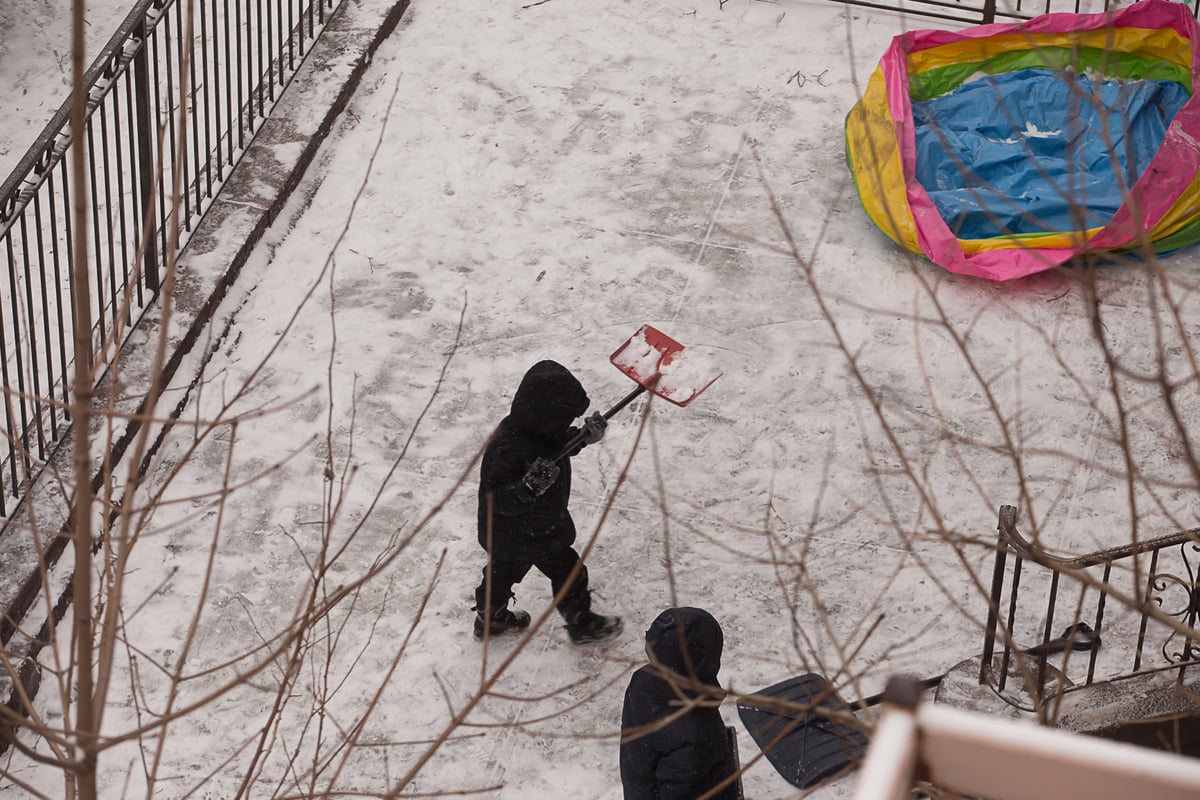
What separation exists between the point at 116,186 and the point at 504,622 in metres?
3.80

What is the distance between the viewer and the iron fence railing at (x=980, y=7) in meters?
9.52

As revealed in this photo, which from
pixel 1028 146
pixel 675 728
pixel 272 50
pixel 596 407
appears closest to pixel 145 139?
pixel 272 50

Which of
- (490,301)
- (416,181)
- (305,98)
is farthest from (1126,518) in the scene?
(305,98)

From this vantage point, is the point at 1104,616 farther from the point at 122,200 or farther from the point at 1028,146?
the point at 122,200

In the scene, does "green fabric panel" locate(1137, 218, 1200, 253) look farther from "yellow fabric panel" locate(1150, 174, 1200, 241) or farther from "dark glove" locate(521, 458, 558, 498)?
"dark glove" locate(521, 458, 558, 498)

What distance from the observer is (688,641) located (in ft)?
15.6

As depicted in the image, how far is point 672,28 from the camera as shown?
31.7 feet

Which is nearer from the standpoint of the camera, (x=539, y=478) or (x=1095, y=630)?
(x=1095, y=630)

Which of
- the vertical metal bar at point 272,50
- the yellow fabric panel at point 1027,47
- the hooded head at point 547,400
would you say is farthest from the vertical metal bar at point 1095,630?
the vertical metal bar at point 272,50

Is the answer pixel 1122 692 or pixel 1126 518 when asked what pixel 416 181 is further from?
pixel 1122 692

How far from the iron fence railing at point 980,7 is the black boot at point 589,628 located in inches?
195

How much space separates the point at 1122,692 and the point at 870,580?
3.95ft

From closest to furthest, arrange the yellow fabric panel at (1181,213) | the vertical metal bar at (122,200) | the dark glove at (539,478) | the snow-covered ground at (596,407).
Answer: the dark glove at (539,478) → the snow-covered ground at (596,407) → the vertical metal bar at (122,200) → the yellow fabric panel at (1181,213)

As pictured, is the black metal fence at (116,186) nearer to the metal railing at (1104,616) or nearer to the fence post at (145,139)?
the fence post at (145,139)
